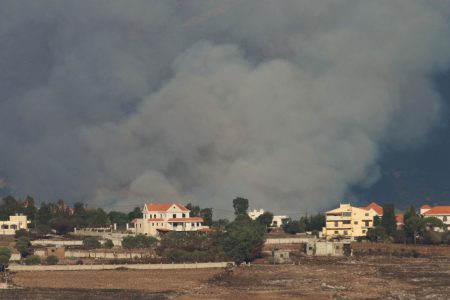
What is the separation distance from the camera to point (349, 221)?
161m

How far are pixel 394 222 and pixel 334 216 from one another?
13.1 metres

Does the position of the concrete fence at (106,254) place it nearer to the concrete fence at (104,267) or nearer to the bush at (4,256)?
the concrete fence at (104,267)

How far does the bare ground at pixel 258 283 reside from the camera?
9494 centimetres

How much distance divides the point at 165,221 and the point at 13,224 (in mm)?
24380

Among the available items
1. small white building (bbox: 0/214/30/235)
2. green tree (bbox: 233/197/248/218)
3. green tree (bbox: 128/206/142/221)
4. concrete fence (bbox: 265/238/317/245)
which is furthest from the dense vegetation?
small white building (bbox: 0/214/30/235)

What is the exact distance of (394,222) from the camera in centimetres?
15112

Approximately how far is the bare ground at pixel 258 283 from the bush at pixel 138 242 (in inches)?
945

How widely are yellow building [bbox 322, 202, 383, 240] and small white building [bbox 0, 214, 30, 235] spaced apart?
48.0 m

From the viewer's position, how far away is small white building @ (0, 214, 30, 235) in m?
165

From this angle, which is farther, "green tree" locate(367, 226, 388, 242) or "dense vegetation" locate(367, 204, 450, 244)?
"green tree" locate(367, 226, 388, 242)

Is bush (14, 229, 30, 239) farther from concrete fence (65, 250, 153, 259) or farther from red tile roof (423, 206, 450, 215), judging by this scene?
red tile roof (423, 206, 450, 215)

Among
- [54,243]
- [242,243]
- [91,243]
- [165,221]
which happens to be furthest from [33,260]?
[165,221]

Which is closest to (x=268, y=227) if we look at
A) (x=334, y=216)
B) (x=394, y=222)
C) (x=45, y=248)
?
(x=334, y=216)

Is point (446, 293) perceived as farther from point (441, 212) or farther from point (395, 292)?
point (441, 212)
